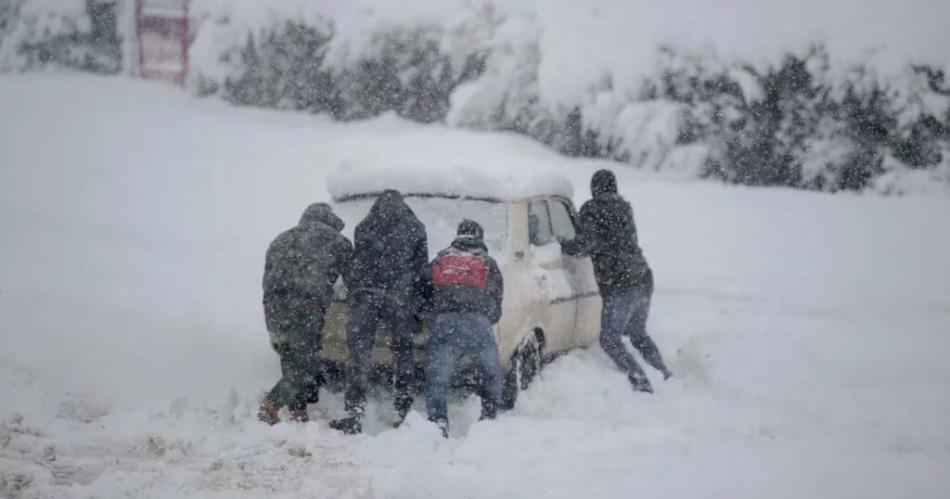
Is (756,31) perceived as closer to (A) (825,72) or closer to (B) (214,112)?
(A) (825,72)

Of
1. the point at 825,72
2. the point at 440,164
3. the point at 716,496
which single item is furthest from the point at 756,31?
the point at 716,496

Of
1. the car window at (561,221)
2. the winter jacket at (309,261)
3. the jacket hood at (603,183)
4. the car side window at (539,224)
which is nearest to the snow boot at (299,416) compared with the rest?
the winter jacket at (309,261)

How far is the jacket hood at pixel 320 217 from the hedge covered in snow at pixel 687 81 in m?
7.43

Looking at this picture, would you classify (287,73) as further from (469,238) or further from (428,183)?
(469,238)

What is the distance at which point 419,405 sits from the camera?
793 centimetres

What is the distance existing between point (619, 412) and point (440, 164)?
7.17ft

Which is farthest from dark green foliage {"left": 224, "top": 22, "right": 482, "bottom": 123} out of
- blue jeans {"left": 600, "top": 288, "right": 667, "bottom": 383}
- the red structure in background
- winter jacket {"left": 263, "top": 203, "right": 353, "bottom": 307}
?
winter jacket {"left": 263, "top": 203, "right": 353, "bottom": 307}

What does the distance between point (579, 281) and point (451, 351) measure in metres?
2.06

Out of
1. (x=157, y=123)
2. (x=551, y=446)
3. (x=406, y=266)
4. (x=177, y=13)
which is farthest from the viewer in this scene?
(x=177, y=13)

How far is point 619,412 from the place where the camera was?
25.5 ft

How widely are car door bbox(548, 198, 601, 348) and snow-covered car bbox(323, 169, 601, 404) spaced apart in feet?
0.57

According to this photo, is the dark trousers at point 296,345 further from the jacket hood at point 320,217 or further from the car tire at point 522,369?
the car tire at point 522,369

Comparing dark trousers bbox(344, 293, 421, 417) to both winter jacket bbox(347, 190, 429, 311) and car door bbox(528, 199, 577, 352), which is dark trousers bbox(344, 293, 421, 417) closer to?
winter jacket bbox(347, 190, 429, 311)

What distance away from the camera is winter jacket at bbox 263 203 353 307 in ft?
24.1
